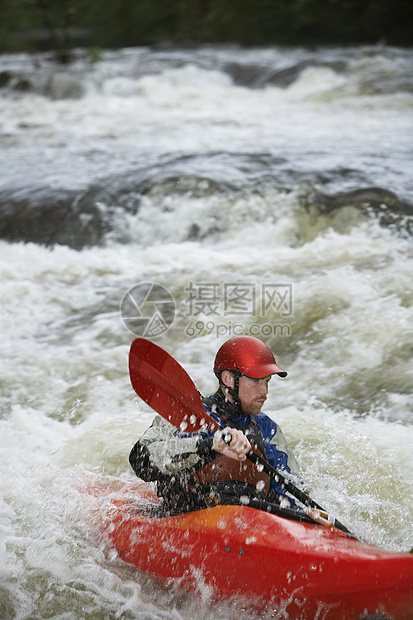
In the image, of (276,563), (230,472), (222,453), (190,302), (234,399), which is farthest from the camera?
(190,302)

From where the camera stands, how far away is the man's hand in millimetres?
1995

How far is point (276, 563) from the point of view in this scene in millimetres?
1945

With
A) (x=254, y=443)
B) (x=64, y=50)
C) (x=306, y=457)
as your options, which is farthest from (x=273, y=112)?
(x=254, y=443)

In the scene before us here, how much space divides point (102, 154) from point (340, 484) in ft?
20.3

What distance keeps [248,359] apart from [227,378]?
0.12 meters

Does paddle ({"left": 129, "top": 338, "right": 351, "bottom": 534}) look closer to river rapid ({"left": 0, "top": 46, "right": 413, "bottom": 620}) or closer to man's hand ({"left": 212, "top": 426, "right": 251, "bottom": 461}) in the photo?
man's hand ({"left": 212, "top": 426, "right": 251, "bottom": 461})

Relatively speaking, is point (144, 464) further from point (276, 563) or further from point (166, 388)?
point (276, 563)

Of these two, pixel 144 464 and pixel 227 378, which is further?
pixel 227 378

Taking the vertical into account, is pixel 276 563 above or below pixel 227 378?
below

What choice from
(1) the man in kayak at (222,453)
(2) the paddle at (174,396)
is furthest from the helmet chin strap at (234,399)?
(2) the paddle at (174,396)

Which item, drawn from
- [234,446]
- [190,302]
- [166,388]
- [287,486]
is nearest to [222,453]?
[234,446]

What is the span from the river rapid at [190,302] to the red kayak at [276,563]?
0.36 ft

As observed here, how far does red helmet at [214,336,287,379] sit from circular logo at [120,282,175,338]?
2.09 meters

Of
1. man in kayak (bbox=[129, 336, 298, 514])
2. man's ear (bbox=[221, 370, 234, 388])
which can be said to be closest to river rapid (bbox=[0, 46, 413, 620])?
man in kayak (bbox=[129, 336, 298, 514])
